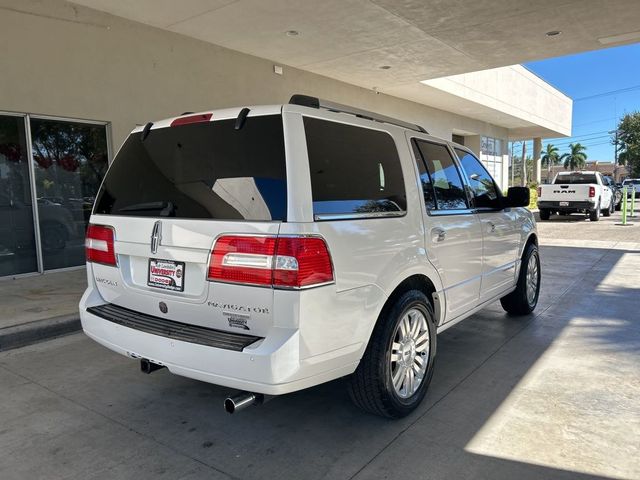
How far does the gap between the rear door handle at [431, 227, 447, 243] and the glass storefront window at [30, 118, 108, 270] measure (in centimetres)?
724

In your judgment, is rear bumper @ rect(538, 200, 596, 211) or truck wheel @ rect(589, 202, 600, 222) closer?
rear bumper @ rect(538, 200, 596, 211)

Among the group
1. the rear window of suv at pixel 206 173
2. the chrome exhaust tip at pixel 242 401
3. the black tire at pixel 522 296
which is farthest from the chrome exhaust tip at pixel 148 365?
the black tire at pixel 522 296

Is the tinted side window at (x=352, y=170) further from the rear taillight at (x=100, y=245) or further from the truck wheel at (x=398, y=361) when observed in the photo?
the rear taillight at (x=100, y=245)

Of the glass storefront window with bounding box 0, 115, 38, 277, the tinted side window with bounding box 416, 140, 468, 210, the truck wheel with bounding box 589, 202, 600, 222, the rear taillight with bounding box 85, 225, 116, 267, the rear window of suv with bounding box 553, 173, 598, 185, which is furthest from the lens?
the rear window of suv with bounding box 553, 173, 598, 185

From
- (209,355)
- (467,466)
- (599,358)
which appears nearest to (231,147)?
(209,355)

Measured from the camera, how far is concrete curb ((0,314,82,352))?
5.04 m

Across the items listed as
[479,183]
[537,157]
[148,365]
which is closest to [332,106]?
[148,365]

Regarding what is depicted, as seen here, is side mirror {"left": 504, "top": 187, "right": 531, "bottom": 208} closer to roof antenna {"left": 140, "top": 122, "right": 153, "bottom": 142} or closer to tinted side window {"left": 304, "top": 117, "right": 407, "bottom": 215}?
tinted side window {"left": 304, "top": 117, "right": 407, "bottom": 215}

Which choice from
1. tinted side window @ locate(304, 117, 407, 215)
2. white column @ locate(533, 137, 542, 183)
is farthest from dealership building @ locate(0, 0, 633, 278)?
white column @ locate(533, 137, 542, 183)

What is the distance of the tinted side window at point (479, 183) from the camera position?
4574mm

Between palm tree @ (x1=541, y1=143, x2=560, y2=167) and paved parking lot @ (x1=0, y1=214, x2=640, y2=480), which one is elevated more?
palm tree @ (x1=541, y1=143, x2=560, y2=167)

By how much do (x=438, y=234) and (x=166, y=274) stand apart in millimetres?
2004

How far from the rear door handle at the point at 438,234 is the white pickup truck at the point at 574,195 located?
17.3 meters

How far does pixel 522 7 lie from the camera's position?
882cm
